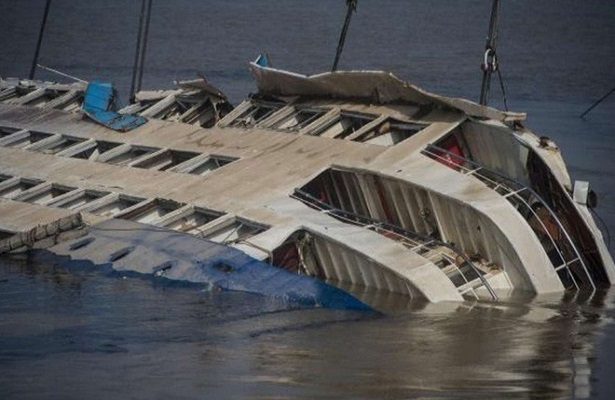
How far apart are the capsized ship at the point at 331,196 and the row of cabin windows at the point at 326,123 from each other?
1.7 inches

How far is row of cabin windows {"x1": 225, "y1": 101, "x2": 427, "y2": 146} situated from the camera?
3700 centimetres

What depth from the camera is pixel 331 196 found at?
35.5 m

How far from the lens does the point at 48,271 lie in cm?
3388

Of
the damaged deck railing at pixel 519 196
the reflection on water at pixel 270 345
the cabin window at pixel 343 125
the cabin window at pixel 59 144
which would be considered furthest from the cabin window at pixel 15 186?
the damaged deck railing at pixel 519 196

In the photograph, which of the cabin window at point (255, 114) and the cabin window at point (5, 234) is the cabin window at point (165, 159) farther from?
the cabin window at point (5, 234)

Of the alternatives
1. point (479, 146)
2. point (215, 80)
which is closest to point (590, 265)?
point (479, 146)

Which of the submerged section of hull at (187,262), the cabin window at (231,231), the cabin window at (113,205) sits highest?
the cabin window at (113,205)

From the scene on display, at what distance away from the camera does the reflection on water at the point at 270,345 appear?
24.9 meters

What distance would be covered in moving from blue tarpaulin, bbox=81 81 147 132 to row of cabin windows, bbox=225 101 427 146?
2.56 meters

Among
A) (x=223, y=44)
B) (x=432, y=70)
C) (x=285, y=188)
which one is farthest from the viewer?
(x=223, y=44)

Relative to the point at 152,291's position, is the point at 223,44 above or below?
above

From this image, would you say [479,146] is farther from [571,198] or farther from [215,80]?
[215,80]

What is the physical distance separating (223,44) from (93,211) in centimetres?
5191

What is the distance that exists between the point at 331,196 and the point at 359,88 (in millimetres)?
3771
